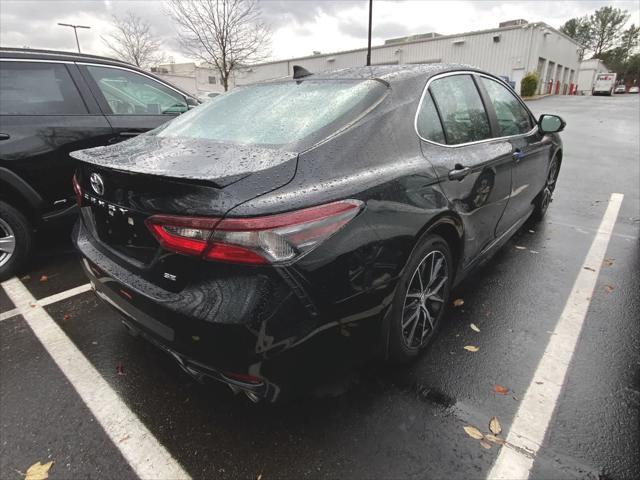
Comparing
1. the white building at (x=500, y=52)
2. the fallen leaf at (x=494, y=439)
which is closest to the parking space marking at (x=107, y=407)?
the fallen leaf at (x=494, y=439)

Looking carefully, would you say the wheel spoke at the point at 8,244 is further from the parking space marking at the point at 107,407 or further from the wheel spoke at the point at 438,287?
the wheel spoke at the point at 438,287

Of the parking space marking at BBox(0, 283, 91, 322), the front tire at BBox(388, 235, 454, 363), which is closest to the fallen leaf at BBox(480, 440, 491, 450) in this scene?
the front tire at BBox(388, 235, 454, 363)

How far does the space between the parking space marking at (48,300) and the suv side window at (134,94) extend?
1.73 meters

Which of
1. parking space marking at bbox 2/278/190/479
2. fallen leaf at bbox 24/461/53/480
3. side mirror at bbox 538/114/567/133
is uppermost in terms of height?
side mirror at bbox 538/114/567/133

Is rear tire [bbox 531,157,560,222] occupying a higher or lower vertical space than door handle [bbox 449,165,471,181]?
lower

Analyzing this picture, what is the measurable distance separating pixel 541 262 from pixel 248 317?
3.23m

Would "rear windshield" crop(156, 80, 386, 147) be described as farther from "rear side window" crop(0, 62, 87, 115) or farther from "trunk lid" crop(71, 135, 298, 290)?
"rear side window" crop(0, 62, 87, 115)

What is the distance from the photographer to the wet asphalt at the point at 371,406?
175 centimetres

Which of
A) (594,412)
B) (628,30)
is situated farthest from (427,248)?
(628,30)

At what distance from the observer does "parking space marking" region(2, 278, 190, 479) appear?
5.78 feet

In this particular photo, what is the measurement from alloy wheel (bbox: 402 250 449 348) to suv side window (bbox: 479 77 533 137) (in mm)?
1380

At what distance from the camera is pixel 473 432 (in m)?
1.88

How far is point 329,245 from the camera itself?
5.01 feet

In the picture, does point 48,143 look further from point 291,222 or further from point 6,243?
point 291,222
